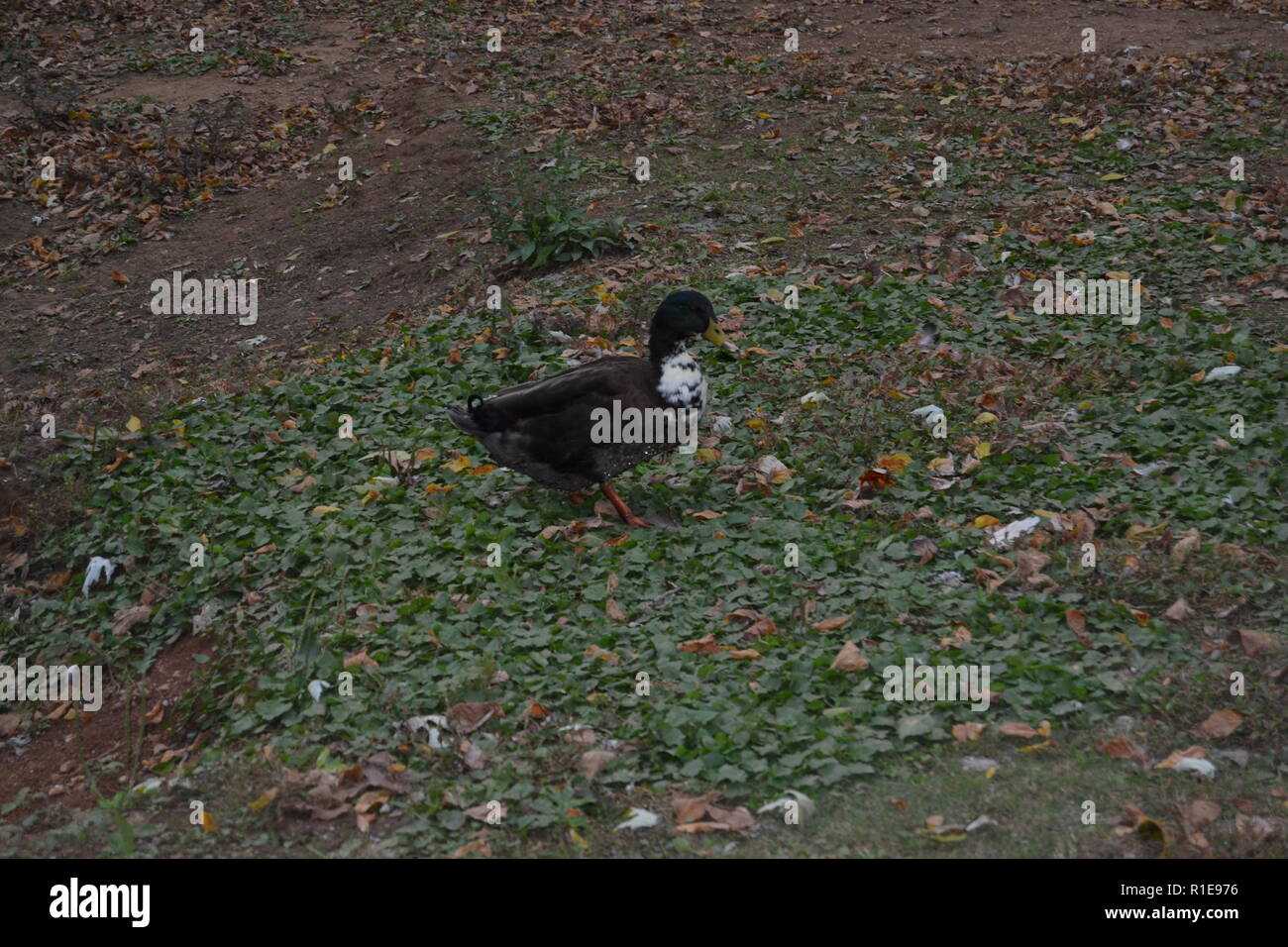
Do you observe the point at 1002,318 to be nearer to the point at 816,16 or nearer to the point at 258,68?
the point at 816,16

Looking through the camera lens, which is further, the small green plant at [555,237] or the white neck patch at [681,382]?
the small green plant at [555,237]

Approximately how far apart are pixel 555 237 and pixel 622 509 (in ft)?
13.1

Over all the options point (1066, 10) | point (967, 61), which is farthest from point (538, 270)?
point (1066, 10)

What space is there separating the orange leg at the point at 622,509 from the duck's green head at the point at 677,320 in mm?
813

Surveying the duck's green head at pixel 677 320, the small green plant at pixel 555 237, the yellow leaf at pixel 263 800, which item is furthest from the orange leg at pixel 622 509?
the small green plant at pixel 555 237

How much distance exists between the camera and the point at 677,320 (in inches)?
258

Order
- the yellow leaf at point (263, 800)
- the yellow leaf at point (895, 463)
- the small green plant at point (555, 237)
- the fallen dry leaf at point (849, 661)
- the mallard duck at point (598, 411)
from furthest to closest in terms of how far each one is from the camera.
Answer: the small green plant at point (555, 237) → the yellow leaf at point (895, 463) → the mallard duck at point (598, 411) → the fallen dry leaf at point (849, 661) → the yellow leaf at point (263, 800)

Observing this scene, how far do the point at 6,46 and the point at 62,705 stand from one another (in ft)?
41.4

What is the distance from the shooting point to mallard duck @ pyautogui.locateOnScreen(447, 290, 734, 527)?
636 cm

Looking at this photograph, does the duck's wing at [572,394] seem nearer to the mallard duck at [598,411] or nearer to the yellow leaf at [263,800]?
the mallard duck at [598,411]

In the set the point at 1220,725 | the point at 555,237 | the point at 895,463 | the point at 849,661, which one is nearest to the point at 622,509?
the point at 895,463

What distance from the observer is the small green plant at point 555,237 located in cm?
985

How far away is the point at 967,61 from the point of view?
13.4m

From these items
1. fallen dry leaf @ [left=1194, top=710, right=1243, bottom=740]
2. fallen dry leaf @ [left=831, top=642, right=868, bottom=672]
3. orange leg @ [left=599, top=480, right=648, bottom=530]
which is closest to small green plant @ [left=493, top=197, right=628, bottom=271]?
orange leg @ [left=599, top=480, right=648, bottom=530]
